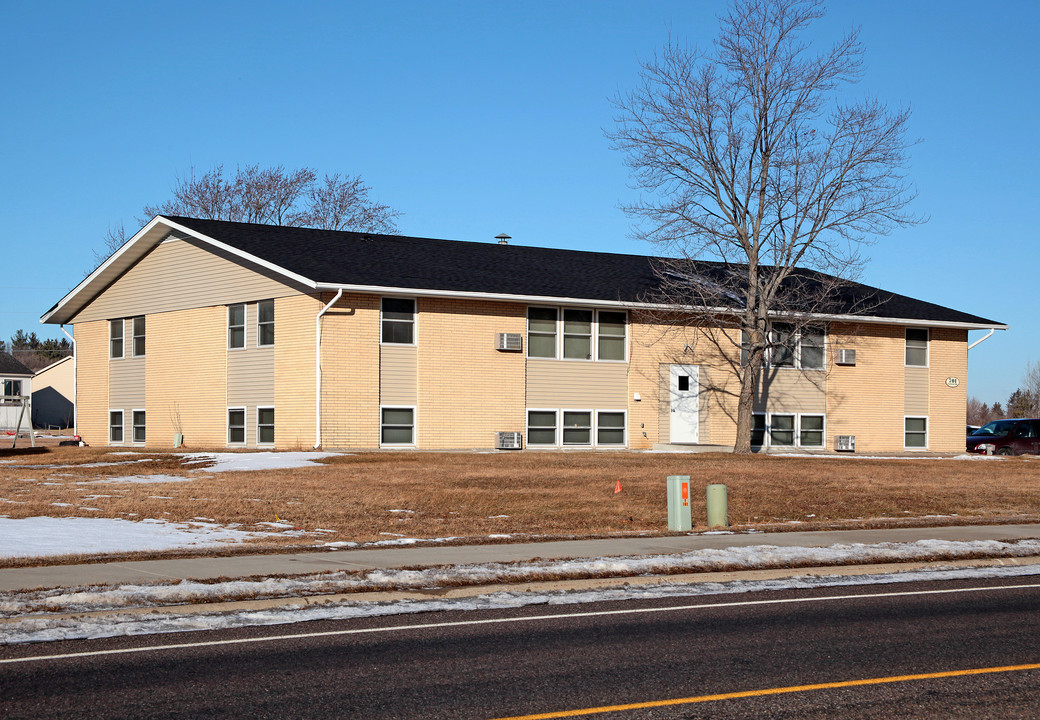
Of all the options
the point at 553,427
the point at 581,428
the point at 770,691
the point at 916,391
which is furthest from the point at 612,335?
the point at 770,691

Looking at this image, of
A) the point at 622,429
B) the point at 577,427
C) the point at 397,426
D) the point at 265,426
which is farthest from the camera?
the point at 622,429

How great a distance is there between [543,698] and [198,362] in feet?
93.4

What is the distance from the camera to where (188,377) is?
1346 inches

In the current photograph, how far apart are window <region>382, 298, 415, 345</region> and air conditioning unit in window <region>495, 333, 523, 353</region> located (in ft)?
8.02

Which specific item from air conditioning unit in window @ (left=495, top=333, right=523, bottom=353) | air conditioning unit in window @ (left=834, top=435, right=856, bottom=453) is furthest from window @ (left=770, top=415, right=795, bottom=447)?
air conditioning unit in window @ (left=495, top=333, right=523, bottom=353)

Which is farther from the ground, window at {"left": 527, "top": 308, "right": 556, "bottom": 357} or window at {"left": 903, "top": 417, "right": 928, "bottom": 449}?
window at {"left": 527, "top": 308, "right": 556, "bottom": 357}

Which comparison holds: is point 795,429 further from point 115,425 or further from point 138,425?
point 115,425

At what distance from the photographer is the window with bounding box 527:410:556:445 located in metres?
32.3

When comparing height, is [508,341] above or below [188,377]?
above

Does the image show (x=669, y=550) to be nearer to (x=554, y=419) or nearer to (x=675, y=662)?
(x=675, y=662)

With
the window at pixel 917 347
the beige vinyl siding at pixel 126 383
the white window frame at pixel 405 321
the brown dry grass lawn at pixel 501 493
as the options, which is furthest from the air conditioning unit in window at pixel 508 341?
the window at pixel 917 347

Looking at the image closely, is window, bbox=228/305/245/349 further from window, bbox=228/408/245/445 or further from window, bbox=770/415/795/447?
window, bbox=770/415/795/447

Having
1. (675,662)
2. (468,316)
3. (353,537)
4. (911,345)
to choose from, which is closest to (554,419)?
(468,316)

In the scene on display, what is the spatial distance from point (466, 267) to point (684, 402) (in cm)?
777
